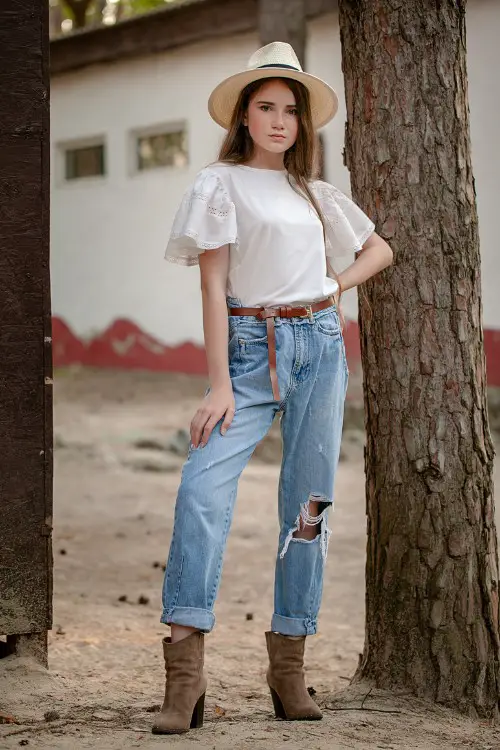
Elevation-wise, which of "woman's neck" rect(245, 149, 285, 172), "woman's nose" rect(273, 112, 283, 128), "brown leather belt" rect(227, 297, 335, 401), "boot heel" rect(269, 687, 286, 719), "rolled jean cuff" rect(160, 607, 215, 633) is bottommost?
"boot heel" rect(269, 687, 286, 719)

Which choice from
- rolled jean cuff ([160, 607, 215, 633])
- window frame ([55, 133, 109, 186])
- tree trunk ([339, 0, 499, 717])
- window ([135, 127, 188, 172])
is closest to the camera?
rolled jean cuff ([160, 607, 215, 633])

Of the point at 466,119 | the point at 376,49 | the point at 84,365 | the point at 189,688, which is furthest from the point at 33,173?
the point at 84,365

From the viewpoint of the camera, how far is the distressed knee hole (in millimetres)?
2818

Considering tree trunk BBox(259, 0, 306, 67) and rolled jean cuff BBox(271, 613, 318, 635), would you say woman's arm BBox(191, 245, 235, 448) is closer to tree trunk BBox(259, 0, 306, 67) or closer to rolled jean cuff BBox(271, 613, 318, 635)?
rolled jean cuff BBox(271, 613, 318, 635)

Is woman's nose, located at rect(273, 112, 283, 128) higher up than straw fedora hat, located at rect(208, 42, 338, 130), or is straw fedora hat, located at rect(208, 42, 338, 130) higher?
straw fedora hat, located at rect(208, 42, 338, 130)

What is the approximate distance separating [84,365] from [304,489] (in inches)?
427

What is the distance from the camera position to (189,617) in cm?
260

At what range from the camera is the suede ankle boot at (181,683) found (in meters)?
2.63

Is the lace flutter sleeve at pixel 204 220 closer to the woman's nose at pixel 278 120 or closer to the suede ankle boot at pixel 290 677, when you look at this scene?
the woman's nose at pixel 278 120

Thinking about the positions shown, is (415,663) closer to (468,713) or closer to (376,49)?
(468,713)

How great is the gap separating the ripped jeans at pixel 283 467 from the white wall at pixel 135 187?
7.68 m

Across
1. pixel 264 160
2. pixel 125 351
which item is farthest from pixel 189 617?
pixel 125 351

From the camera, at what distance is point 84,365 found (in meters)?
13.4

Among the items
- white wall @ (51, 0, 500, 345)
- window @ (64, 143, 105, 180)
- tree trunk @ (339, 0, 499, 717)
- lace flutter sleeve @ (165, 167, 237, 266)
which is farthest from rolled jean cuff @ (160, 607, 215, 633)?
window @ (64, 143, 105, 180)
